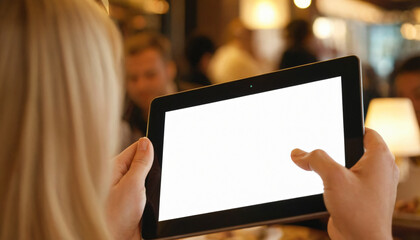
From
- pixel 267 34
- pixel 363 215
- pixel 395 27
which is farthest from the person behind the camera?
pixel 395 27

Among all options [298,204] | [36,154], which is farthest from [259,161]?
[36,154]

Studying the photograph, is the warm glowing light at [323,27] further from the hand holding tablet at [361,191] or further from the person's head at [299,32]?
the hand holding tablet at [361,191]

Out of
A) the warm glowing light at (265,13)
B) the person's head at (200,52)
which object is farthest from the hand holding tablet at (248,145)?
the warm glowing light at (265,13)

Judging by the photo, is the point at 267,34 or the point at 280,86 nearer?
the point at 280,86

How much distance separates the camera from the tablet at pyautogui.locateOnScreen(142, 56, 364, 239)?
32.0 inches

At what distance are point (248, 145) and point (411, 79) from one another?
5.26 feet

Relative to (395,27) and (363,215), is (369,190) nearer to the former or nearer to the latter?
(363,215)

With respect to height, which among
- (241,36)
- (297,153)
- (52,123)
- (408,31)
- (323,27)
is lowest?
(408,31)

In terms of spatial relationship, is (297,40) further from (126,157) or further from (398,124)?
(126,157)

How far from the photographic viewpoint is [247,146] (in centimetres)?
88

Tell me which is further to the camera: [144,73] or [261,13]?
[261,13]

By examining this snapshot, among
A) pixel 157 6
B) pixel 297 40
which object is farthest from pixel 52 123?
pixel 157 6

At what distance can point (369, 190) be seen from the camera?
745 millimetres

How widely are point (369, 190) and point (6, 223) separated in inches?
19.5
